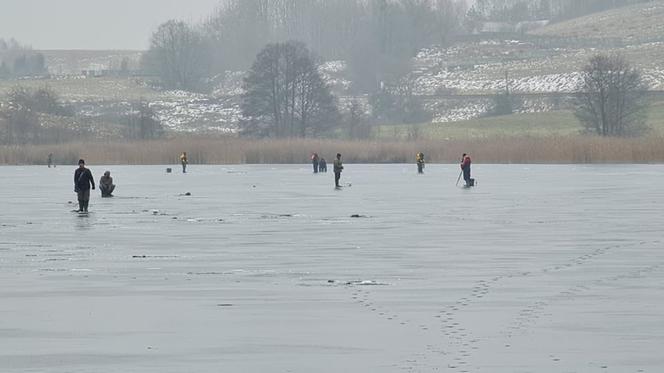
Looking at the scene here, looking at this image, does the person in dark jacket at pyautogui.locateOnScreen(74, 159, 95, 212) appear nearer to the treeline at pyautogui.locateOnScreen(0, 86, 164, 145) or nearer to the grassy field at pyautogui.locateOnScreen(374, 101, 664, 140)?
the treeline at pyautogui.locateOnScreen(0, 86, 164, 145)

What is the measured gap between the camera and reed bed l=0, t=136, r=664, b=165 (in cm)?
8388

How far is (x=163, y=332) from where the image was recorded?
16719 mm

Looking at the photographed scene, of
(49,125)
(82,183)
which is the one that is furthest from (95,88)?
(82,183)

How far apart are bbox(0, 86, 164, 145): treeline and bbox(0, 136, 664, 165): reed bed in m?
18.0

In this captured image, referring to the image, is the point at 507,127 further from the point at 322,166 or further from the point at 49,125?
the point at 322,166

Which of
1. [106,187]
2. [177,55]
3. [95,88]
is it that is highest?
[177,55]

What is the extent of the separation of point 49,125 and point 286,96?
1623 cm

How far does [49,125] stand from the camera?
388ft

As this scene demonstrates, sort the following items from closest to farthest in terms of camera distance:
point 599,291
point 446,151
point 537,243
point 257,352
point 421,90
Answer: point 257,352 → point 599,291 → point 537,243 → point 446,151 → point 421,90

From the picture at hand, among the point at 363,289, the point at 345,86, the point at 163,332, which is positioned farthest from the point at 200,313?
the point at 345,86

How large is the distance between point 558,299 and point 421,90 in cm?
16200

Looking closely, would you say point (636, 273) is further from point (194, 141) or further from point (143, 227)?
point (194, 141)

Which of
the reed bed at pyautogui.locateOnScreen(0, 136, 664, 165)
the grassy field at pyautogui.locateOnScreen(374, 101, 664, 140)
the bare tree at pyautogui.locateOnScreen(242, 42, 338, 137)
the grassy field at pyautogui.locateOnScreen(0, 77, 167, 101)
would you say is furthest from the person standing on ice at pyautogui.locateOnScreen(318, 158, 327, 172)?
the grassy field at pyautogui.locateOnScreen(0, 77, 167, 101)

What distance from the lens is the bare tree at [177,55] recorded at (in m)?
188
